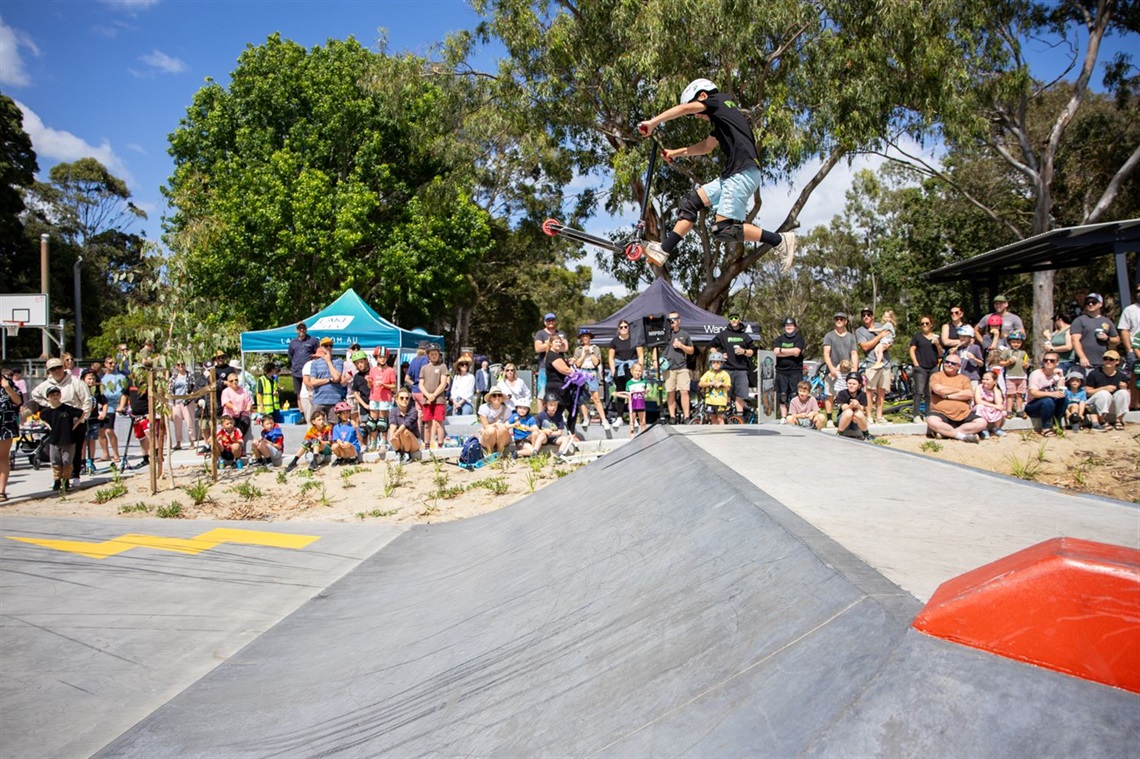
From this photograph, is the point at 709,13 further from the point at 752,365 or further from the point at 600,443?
the point at 600,443

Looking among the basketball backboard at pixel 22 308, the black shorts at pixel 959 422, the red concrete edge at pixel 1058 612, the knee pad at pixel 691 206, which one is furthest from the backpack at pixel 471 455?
the basketball backboard at pixel 22 308

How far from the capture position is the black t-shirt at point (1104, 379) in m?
10.2

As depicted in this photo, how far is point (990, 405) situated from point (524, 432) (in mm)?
6228

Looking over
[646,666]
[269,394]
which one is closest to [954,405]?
[646,666]

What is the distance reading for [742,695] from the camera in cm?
214

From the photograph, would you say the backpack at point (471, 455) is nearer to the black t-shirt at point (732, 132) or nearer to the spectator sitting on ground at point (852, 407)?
the spectator sitting on ground at point (852, 407)

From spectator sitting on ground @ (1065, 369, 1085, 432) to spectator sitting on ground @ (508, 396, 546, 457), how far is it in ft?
23.2

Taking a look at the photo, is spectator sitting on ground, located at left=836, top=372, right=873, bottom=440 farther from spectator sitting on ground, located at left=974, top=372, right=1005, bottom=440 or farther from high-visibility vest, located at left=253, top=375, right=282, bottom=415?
high-visibility vest, located at left=253, top=375, right=282, bottom=415

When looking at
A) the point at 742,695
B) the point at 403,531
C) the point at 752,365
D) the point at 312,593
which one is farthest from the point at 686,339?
the point at 742,695

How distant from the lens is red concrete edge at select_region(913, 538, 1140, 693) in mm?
1699

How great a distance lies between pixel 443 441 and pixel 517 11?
15017 mm

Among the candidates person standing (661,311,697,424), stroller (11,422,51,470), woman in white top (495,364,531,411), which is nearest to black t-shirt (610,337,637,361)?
person standing (661,311,697,424)

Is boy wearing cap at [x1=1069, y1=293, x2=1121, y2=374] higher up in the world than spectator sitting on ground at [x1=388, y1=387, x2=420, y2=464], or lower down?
higher up

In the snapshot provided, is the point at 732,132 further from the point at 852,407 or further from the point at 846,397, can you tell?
the point at 846,397
